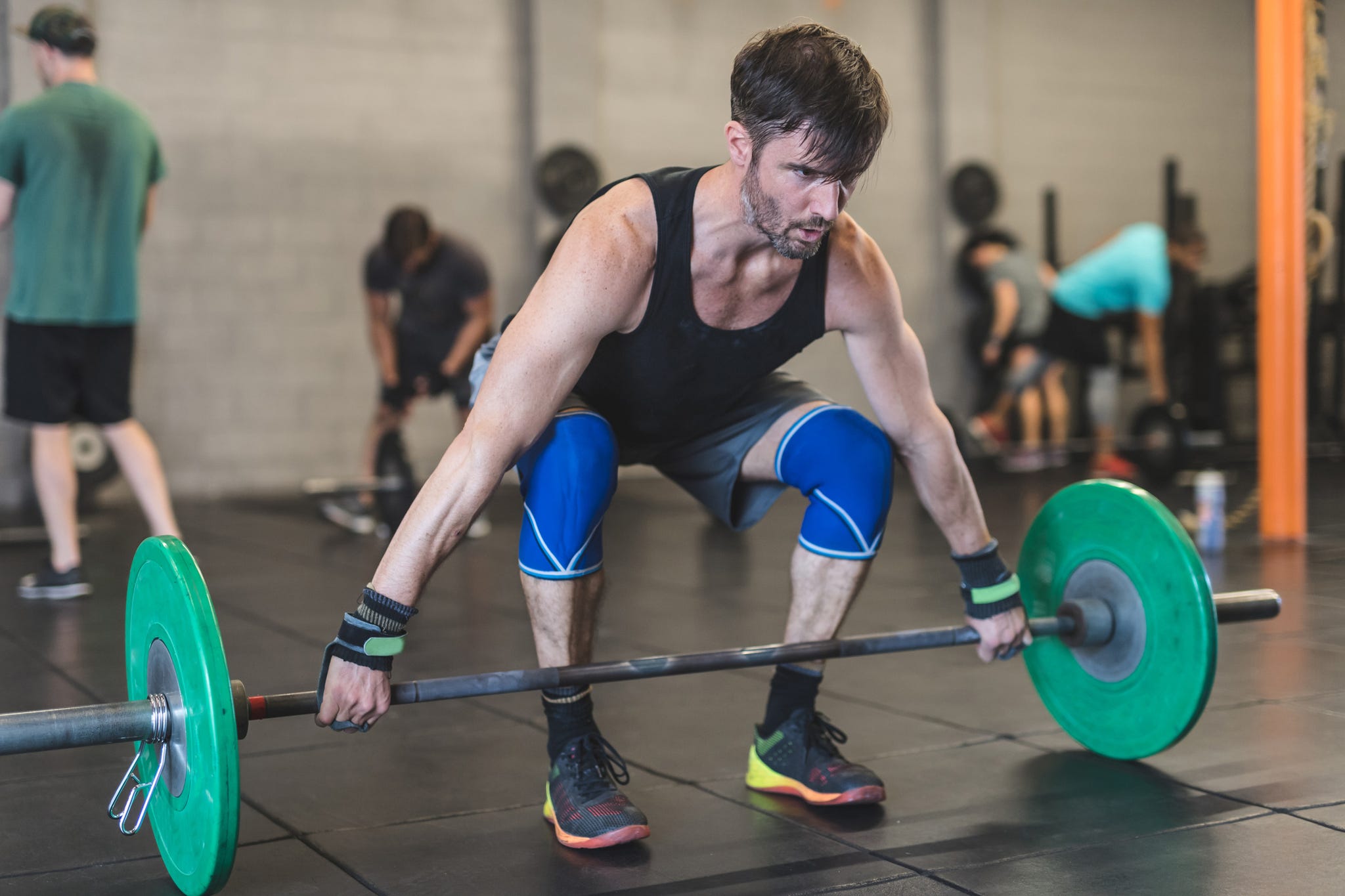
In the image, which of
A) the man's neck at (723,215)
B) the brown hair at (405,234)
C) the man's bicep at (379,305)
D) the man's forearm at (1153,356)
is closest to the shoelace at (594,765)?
the man's neck at (723,215)

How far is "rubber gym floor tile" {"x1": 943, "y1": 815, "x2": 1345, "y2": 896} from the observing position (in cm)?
153

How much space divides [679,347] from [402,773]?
78cm

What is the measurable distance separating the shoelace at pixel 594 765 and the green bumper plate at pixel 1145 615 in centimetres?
72

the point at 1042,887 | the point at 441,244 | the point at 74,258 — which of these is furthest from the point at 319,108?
the point at 1042,887

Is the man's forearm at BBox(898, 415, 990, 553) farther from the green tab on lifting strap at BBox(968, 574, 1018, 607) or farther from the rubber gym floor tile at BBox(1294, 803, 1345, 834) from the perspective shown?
the rubber gym floor tile at BBox(1294, 803, 1345, 834)

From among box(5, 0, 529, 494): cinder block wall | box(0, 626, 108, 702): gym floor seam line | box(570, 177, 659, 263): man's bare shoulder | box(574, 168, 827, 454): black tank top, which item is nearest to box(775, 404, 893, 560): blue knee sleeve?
box(574, 168, 827, 454): black tank top

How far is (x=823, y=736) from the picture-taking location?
1.94 metres

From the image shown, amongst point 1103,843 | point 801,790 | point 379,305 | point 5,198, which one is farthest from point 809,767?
point 379,305

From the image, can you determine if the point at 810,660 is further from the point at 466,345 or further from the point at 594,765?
the point at 466,345

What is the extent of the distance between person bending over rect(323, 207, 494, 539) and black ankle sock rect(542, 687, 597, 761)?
312cm

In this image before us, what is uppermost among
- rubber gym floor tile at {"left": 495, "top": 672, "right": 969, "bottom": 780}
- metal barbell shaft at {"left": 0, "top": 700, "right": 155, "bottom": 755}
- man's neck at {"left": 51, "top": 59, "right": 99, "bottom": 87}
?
man's neck at {"left": 51, "top": 59, "right": 99, "bottom": 87}

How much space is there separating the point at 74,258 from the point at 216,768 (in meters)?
2.57

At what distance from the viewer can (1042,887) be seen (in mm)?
1544

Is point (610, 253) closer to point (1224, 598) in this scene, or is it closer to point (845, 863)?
point (845, 863)
